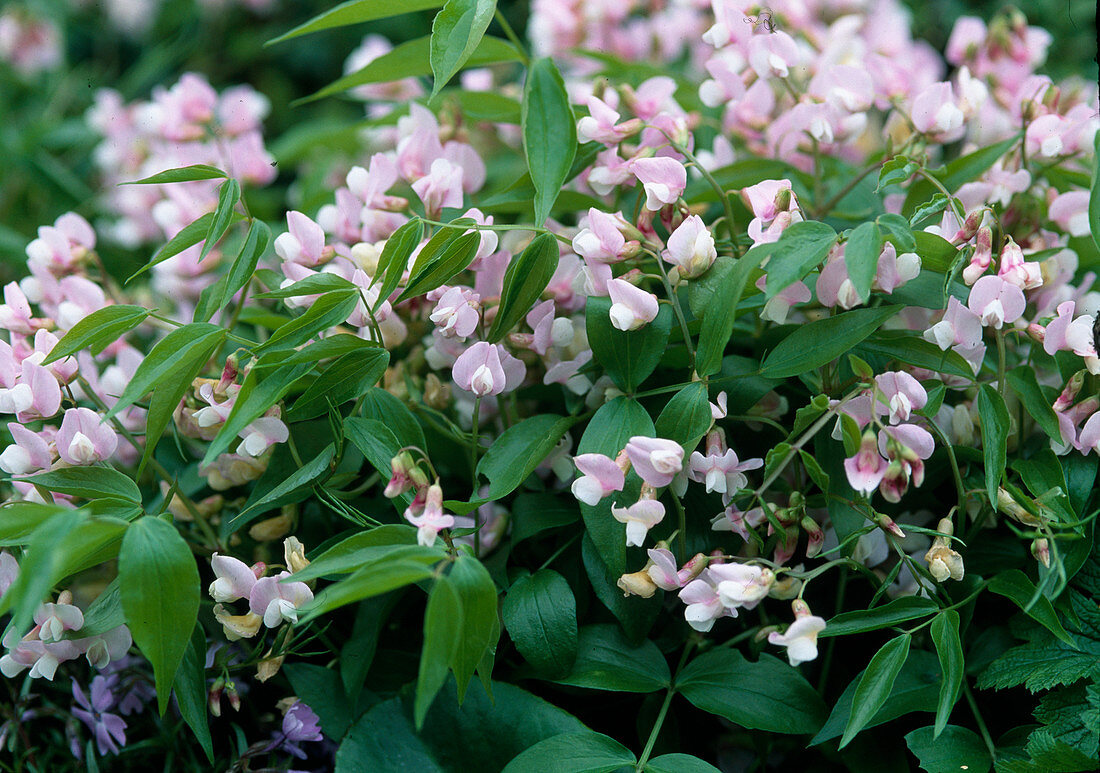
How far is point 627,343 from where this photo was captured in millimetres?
680

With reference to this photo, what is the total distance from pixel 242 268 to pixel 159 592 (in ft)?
0.80

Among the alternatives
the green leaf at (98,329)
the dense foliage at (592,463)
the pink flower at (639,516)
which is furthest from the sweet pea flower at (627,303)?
the green leaf at (98,329)

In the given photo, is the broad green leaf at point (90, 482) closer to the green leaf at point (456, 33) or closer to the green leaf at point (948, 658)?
the green leaf at point (456, 33)

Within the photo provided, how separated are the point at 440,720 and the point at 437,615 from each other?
0.29 metres

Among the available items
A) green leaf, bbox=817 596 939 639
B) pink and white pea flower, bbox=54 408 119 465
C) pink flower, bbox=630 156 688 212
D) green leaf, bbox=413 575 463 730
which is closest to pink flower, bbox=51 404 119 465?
pink and white pea flower, bbox=54 408 119 465

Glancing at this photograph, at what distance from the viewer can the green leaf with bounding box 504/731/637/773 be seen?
2.10ft

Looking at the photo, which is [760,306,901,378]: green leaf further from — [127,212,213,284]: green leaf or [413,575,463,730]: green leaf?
[127,212,213,284]: green leaf

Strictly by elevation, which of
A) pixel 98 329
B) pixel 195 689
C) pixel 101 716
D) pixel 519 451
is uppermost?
pixel 98 329

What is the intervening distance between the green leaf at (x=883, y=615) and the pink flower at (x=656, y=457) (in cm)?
16

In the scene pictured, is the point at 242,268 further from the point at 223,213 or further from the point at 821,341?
the point at 821,341

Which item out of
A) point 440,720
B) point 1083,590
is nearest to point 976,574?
point 1083,590

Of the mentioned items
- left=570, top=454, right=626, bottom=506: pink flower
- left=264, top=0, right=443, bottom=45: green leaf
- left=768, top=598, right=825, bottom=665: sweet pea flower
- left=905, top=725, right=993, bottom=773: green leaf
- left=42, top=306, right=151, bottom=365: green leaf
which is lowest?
left=905, top=725, right=993, bottom=773: green leaf

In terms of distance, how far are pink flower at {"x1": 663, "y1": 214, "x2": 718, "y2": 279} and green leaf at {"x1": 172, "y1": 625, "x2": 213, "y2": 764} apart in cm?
44

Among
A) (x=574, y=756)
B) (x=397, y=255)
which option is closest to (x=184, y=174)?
(x=397, y=255)
